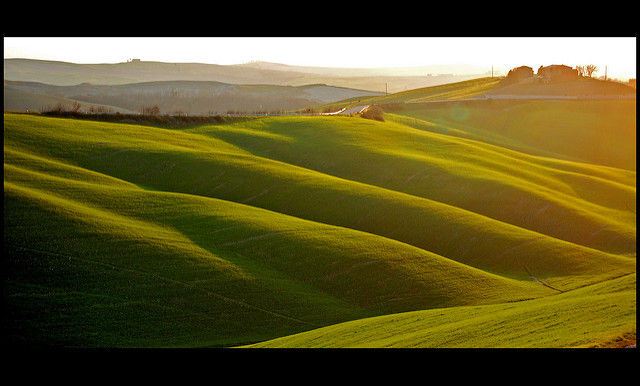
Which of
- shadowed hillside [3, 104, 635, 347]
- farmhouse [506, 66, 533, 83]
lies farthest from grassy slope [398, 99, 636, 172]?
shadowed hillside [3, 104, 635, 347]

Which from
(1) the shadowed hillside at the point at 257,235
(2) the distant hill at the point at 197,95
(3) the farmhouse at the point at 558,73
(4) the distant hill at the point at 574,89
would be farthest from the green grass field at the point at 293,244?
(2) the distant hill at the point at 197,95

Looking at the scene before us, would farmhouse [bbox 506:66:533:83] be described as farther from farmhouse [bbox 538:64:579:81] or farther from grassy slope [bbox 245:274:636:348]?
grassy slope [bbox 245:274:636:348]

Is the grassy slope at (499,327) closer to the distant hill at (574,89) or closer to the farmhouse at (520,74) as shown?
the distant hill at (574,89)

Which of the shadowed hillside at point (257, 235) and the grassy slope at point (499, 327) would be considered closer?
the grassy slope at point (499, 327)
